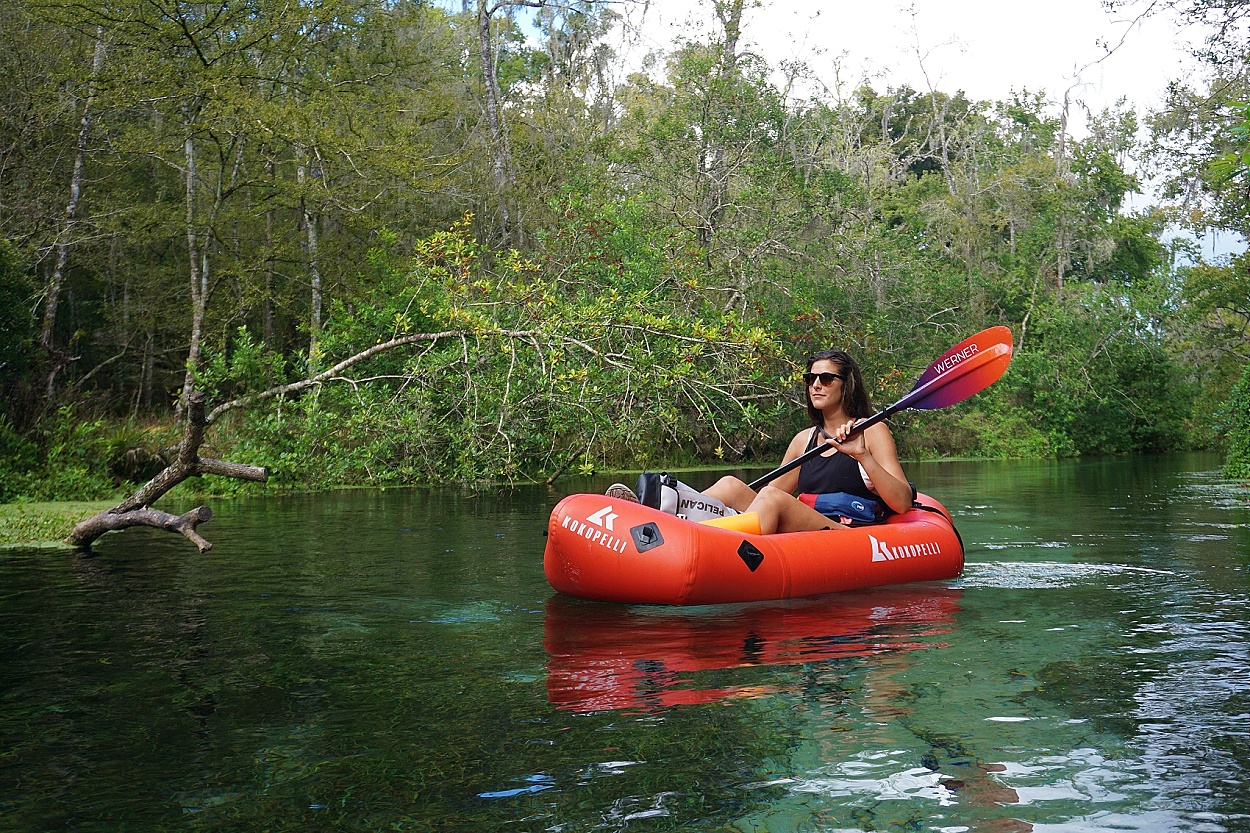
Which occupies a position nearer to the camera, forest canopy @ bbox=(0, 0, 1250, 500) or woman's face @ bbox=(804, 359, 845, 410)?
woman's face @ bbox=(804, 359, 845, 410)

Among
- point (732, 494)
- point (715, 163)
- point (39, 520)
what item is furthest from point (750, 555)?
point (715, 163)

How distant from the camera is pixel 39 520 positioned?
8883 millimetres

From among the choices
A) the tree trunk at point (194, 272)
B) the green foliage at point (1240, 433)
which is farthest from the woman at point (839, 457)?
the green foliage at point (1240, 433)

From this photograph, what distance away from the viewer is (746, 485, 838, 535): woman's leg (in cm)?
585

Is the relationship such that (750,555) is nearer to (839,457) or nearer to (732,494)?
(732,494)

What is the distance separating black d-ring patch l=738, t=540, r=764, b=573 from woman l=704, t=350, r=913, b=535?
0.57 meters

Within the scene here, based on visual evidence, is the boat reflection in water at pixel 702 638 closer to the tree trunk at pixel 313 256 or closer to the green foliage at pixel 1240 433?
the green foliage at pixel 1240 433

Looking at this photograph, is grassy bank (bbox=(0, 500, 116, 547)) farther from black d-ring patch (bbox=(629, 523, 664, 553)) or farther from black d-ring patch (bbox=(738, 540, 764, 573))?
black d-ring patch (bbox=(738, 540, 764, 573))

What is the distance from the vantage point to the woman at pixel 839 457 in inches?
245

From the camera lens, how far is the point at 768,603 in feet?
18.8

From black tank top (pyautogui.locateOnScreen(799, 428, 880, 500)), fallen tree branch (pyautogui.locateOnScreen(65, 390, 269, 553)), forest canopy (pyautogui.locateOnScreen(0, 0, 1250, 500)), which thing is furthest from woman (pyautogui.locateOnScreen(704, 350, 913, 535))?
fallen tree branch (pyautogui.locateOnScreen(65, 390, 269, 553))

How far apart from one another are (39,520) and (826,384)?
6.00 metres

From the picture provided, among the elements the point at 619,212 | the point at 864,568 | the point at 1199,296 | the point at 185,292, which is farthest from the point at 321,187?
the point at 1199,296

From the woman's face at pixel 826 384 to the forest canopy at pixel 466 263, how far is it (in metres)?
2.23
